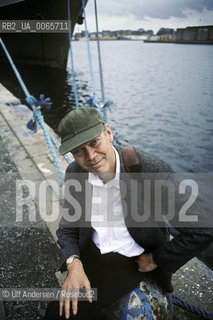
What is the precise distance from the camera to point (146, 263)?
5.30 feet

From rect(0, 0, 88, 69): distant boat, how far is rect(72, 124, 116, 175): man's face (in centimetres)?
1394

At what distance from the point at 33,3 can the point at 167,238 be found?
53.2 feet

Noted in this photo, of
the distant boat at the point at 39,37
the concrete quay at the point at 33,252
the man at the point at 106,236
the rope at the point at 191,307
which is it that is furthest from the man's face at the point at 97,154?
the distant boat at the point at 39,37

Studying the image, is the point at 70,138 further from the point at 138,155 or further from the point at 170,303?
the point at 170,303

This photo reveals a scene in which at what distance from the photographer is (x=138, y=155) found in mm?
1488

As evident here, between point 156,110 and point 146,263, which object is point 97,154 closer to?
point 146,263

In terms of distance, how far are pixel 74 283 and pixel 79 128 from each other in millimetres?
970

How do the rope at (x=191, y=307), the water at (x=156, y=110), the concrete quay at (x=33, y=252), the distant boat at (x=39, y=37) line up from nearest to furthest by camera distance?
the rope at (x=191, y=307) < the concrete quay at (x=33, y=252) < the water at (x=156, y=110) < the distant boat at (x=39, y=37)

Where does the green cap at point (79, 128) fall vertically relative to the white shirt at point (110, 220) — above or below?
above

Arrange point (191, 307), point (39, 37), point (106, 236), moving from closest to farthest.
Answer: point (106, 236), point (191, 307), point (39, 37)

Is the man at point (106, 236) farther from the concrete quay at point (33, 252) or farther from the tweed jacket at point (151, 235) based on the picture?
the concrete quay at point (33, 252)

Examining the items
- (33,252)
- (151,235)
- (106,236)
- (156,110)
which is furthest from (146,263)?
(156,110)

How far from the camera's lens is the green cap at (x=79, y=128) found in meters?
1.38

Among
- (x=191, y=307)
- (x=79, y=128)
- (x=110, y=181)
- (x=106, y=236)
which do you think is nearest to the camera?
(x=79, y=128)
